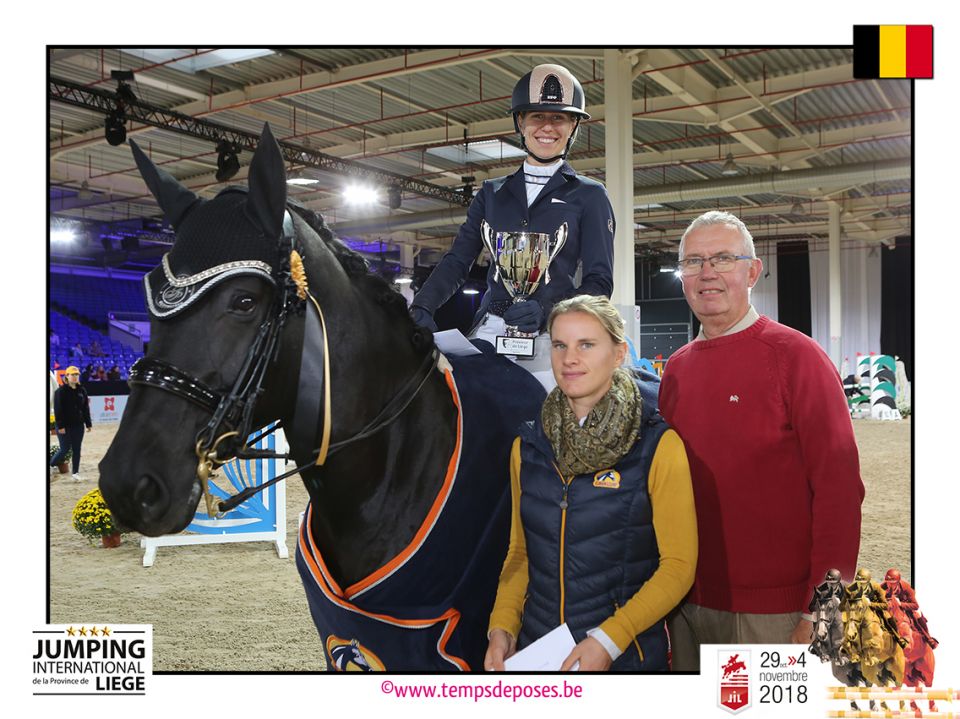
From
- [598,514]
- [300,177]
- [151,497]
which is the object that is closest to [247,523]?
[151,497]

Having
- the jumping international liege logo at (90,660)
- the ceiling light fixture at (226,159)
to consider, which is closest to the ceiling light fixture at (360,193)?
the ceiling light fixture at (226,159)

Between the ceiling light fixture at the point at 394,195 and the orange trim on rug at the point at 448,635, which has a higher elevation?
the ceiling light fixture at the point at 394,195

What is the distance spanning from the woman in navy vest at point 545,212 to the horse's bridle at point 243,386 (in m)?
0.58

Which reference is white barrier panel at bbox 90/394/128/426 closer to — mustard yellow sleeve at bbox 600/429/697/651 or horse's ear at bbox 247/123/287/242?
horse's ear at bbox 247/123/287/242

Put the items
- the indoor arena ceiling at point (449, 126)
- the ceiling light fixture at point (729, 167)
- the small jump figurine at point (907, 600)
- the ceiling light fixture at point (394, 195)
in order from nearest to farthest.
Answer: the small jump figurine at point (907, 600)
the indoor arena ceiling at point (449, 126)
the ceiling light fixture at point (729, 167)
the ceiling light fixture at point (394, 195)

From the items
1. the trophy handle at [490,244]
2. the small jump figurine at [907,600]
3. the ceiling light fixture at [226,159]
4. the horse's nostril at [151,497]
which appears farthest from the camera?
the ceiling light fixture at [226,159]

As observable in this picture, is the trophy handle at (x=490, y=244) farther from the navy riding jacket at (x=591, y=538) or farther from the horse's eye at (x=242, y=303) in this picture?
the horse's eye at (x=242, y=303)

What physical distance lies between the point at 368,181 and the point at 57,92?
5.02 m

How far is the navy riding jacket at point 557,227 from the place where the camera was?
213cm

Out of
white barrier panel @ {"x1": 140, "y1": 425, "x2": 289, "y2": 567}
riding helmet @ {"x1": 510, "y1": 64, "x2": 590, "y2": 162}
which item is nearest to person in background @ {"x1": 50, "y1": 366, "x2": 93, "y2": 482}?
white barrier panel @ {"x1": 140, "y1": 425, "x2": 289, "y2": 567}

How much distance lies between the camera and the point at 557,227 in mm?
2162

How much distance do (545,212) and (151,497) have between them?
1.34 meters

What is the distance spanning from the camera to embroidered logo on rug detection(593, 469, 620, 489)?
158 cm

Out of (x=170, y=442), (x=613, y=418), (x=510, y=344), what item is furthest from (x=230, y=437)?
(x=510, y=344)
